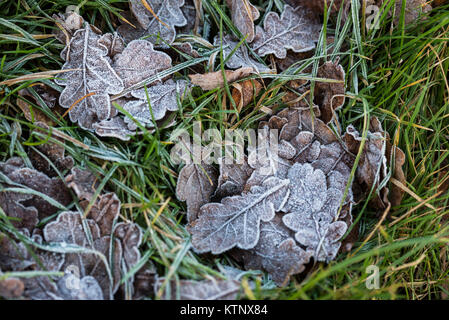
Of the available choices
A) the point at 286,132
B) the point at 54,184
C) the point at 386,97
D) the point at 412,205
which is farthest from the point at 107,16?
the point at 412,205

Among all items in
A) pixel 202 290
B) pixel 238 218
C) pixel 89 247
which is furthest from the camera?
pixel 238 218

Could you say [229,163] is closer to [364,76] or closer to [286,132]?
[286,132]

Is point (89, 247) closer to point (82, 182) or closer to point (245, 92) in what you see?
point (82, 182)

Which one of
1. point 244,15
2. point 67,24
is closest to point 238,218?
point 244,15

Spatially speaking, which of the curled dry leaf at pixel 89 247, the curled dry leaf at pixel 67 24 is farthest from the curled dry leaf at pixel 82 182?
the curled dry leaf at pixel 67 24

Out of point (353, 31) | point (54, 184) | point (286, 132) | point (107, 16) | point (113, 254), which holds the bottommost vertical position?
point (113, 254)

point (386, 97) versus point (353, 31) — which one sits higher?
point (353, 31)
